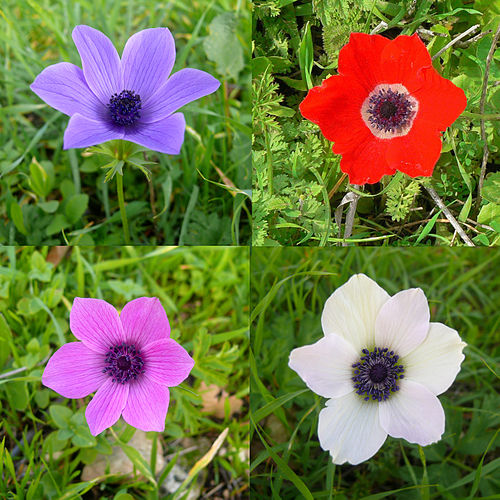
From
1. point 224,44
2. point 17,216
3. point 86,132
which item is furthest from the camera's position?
point 224,44

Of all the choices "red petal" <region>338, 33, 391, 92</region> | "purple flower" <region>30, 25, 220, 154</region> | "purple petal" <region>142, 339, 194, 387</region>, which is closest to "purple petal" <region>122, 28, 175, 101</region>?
"purple flower" <region>30, 25, 220, 154</region>

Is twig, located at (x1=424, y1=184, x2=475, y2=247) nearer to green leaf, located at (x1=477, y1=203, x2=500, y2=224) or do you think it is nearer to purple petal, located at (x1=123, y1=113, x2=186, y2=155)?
green leaf, located at (x1=477, y1=203, x2=500, y2=224)

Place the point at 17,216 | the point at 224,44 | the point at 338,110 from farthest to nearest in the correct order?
the point at 224,44, the point at 17,216, the point at 338,110

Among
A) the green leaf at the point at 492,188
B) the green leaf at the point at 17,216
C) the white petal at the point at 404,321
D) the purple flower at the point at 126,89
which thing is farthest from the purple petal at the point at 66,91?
the green leaf at the point at 492,188

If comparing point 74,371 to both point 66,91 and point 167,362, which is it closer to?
point 167,362

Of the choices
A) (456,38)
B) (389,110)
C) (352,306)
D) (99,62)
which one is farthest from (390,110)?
(99,62)

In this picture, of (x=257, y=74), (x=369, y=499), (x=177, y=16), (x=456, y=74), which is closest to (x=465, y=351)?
(x=369, y=499)
